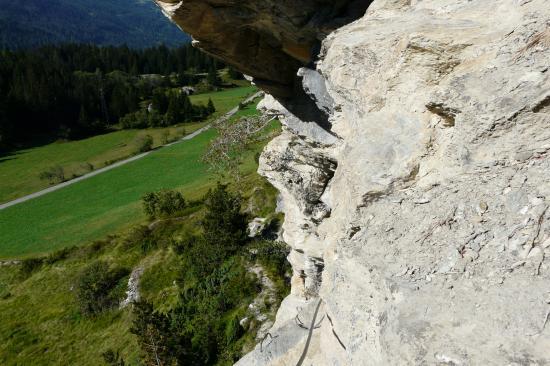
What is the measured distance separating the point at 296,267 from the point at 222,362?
9.85 meters

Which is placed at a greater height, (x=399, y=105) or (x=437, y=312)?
(x=399, y=105)

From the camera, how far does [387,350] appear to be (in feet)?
18.5

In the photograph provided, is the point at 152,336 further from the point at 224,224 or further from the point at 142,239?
the point at 142,239

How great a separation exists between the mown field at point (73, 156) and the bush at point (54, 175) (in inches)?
36.3

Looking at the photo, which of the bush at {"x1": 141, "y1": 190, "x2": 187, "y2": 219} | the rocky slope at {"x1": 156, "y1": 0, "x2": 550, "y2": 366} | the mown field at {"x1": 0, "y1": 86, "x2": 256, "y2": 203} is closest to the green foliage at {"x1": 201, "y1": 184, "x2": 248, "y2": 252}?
the bush at {"x1": 141, "y1": 190, "x2": 187, "y2": 219}

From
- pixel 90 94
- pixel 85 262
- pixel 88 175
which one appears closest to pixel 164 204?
pixel 85 262

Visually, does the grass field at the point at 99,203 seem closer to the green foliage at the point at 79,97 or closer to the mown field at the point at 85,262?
the mown field at the point at 85,262

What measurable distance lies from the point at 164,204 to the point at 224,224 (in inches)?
653

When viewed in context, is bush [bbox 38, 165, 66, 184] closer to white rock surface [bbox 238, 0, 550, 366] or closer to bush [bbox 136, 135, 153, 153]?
bush [bbox 136, 135, 153, 153]

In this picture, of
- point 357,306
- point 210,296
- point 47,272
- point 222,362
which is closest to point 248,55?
point 357,306

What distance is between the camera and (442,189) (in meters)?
6.54

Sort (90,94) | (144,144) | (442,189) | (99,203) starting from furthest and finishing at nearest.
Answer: (90,94)
(144,144)
(99,203)
(442,189)

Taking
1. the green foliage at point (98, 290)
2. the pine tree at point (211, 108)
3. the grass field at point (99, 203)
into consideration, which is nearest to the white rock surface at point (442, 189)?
the green foliage at point (98, 290)

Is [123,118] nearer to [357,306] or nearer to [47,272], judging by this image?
[47,272]
